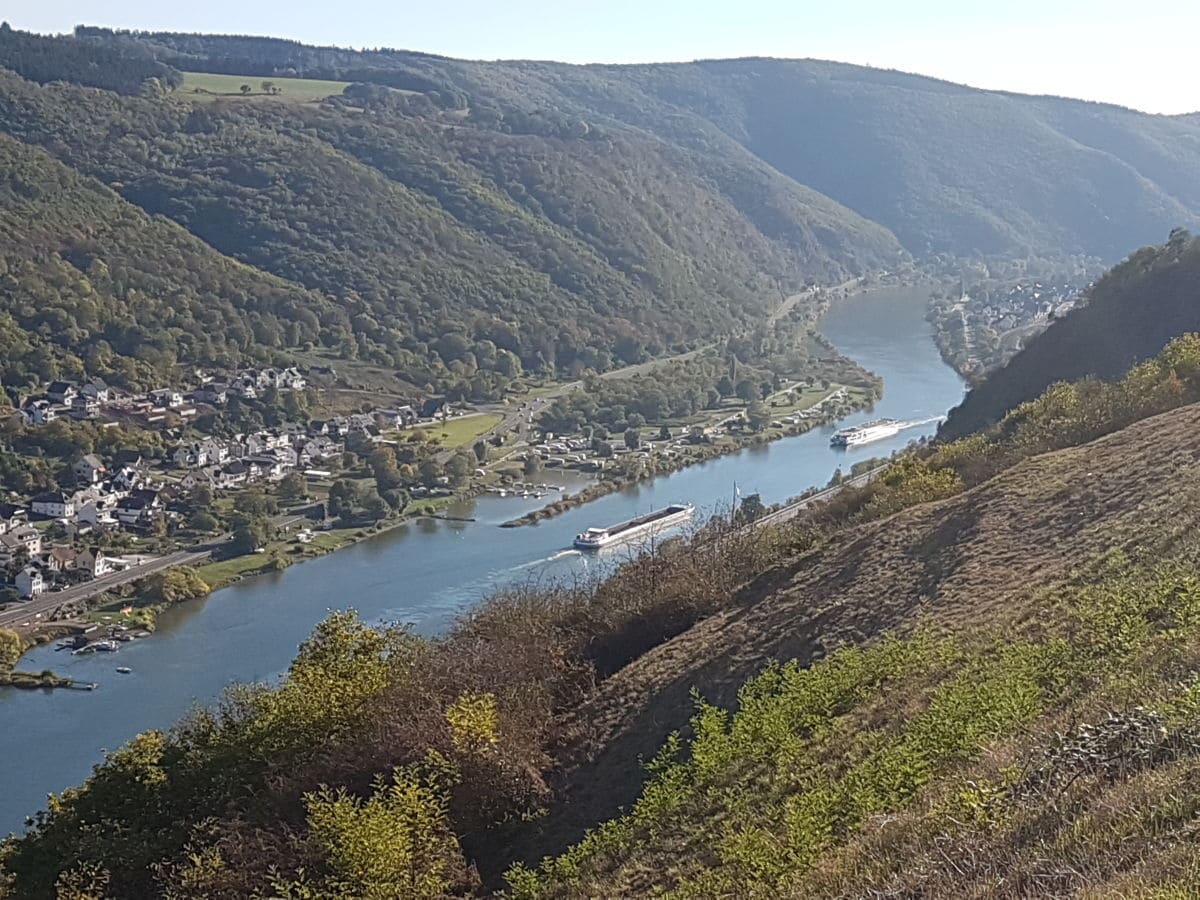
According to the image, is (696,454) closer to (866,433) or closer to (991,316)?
(866,433)

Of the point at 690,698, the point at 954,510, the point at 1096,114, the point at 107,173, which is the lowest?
the point at 690,698

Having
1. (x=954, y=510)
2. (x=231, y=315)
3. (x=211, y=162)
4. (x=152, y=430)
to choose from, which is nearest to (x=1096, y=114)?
(x=211, y=162)

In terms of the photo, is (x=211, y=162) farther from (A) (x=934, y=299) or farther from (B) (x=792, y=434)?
(A) (x=934, y=299)

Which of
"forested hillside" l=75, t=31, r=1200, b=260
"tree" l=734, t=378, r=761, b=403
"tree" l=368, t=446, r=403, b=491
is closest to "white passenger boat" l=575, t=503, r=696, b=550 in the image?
"tree" l=368, t=446, r=403, b=491

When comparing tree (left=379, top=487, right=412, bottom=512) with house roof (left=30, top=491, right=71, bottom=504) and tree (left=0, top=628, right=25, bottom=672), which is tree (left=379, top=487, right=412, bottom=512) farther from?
tree (left=0, top=628, right=25, bottom=672)

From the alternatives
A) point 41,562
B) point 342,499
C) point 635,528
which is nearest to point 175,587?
point 41,562

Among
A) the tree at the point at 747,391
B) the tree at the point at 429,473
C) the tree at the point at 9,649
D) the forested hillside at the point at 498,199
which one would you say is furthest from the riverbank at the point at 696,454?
the tree at the point at 9,649
